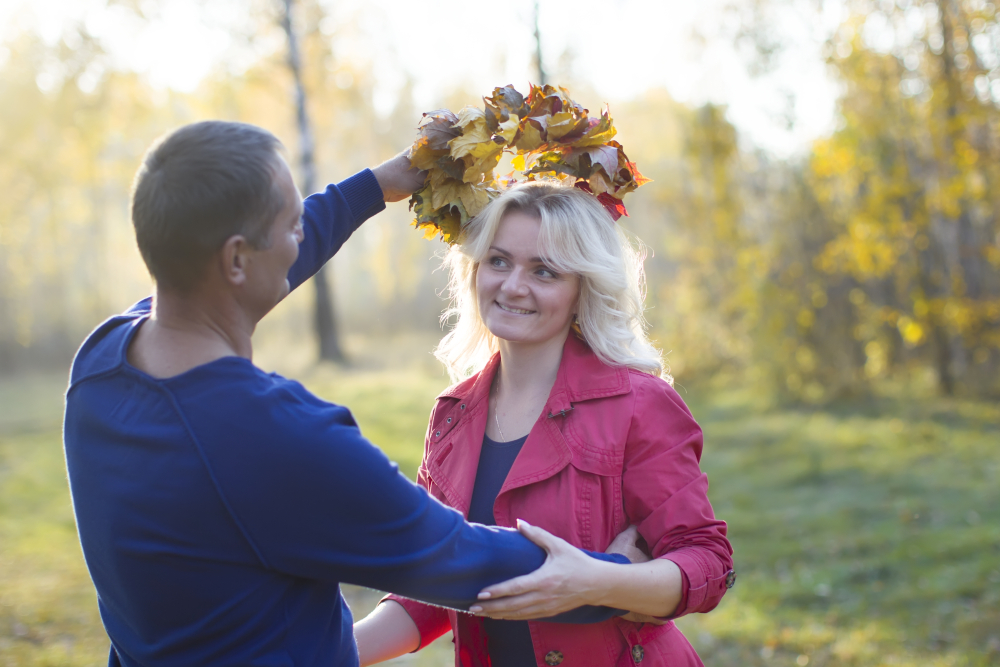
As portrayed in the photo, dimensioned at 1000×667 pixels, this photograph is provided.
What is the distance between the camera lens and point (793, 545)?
6.61m

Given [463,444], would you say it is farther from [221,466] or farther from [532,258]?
[221,466]

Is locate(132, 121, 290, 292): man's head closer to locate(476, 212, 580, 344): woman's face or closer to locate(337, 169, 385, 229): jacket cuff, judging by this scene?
locate(337, 169, 385, 229): jacket cuff

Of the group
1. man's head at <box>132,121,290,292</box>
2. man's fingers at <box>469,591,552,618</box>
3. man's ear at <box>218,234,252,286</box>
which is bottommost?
man's fingers at <box>469,591,552,618</box>

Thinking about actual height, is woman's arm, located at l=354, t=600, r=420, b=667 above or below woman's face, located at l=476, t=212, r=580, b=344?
below

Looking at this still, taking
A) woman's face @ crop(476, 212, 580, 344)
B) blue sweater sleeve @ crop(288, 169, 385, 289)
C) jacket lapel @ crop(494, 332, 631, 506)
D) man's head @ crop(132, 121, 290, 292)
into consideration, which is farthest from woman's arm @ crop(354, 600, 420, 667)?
man's head @ crop(132, 121, 290, 292)

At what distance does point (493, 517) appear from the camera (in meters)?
2.37

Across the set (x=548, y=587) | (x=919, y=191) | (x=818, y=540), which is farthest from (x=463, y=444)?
(x=919, y=191)

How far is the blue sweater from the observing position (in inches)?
58.8

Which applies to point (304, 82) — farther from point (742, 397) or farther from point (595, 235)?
point (595, 235)

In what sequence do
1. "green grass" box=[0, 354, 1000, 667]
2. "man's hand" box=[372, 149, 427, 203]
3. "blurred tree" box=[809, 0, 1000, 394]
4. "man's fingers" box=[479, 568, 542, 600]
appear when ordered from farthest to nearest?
"blurred tree" box=[809, 0, 1000, 394]
"green grass" box=[0, 354, 1000, 667]
"man's hand" box=[372, 149, 427, 203]
"man's fingers" box=[479, 568, 542, 600]

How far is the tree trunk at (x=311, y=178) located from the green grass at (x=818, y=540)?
6268mm

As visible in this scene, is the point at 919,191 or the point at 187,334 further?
the point at 919,191

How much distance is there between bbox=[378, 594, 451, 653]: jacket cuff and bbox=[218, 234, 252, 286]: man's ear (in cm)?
124

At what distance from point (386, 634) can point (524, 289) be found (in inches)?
43.1
